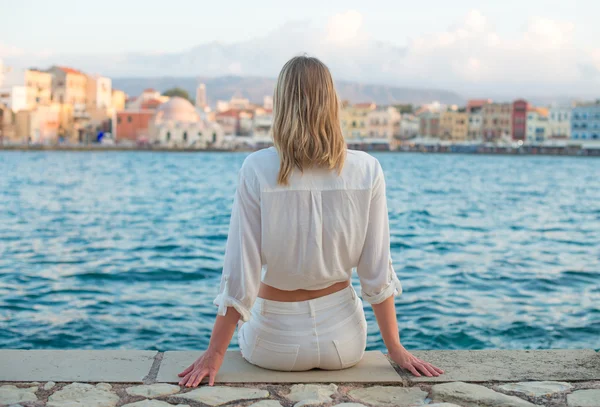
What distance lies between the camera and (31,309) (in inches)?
231

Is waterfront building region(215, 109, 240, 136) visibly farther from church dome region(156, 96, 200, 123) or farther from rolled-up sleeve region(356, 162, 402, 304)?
rolled-up sleeve region(356, 162, 402, 304)

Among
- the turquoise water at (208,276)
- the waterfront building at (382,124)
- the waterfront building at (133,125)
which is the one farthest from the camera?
the waterfront building at (382,124)

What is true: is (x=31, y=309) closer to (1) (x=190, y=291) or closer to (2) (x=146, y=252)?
(1) (x=190, y=291)

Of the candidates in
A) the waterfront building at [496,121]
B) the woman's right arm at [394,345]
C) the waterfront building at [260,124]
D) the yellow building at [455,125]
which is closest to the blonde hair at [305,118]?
the woman's right arm at [394,345]

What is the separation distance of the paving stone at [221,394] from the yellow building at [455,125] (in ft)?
260

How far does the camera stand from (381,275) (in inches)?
84.0

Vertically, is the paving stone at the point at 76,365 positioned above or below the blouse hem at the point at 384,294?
below

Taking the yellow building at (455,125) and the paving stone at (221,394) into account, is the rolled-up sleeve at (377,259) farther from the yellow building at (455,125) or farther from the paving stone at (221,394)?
the yellow building at (455,125)

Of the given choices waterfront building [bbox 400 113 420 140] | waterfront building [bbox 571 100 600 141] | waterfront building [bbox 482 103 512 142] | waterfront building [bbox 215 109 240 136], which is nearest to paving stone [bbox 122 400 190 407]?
waterfront building [bbox 571 100 600 141]

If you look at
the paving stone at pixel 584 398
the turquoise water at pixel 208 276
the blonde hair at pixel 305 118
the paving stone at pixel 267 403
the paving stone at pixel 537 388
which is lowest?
the turquoise water at pixel 208 276

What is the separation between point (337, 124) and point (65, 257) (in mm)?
7532

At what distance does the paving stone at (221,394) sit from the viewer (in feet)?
6.45

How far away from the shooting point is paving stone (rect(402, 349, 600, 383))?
2164 millimetres

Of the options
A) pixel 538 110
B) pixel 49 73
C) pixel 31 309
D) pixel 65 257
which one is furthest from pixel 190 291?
pixel 538 110
